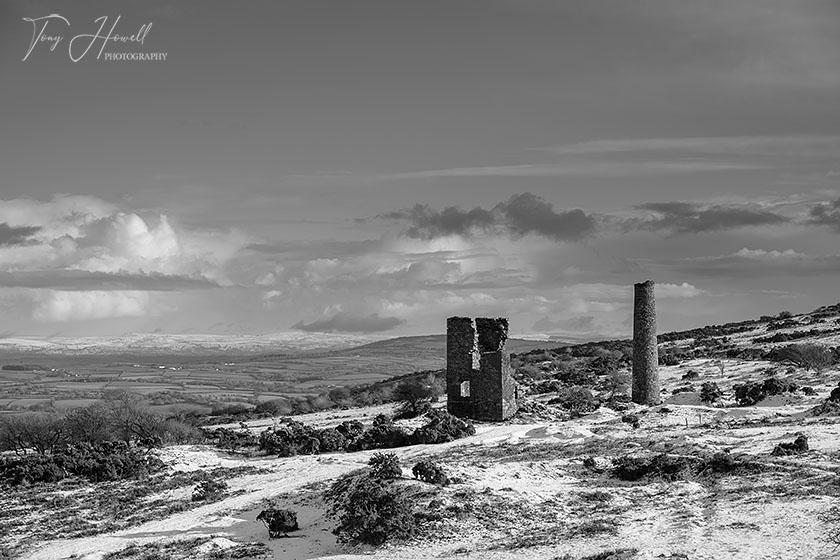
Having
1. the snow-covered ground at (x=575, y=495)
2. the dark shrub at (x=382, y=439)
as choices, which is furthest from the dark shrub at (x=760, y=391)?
the dark shrub at (x=382, y=439)

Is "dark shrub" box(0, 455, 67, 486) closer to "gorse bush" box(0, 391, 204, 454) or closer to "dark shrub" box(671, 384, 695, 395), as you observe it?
"gorse bush" box(0, 391, 204, 454)

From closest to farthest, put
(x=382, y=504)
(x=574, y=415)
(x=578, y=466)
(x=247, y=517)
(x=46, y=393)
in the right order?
(x=382, y=504) < (x=247, y=517) < (x=578, y=466) < (x=574, y=415) < (x=46, y=393)

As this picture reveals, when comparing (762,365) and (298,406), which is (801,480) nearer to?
(762,365)

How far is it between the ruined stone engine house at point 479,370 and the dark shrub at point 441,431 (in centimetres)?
306

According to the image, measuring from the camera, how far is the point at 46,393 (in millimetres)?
106438

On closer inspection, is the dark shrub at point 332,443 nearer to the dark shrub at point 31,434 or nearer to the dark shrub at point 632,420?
the dark shrub at point 632,420

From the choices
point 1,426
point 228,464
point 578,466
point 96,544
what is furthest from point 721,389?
point 1,426

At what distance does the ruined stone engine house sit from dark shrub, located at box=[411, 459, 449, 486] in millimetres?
12613

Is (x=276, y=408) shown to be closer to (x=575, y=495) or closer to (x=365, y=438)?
(x=365, y=438)

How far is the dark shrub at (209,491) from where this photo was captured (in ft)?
81.4

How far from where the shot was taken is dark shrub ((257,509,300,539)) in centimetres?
2061

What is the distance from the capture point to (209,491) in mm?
25297

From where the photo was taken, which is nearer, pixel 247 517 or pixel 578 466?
pixel 247 517

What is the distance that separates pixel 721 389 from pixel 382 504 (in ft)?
86.8
